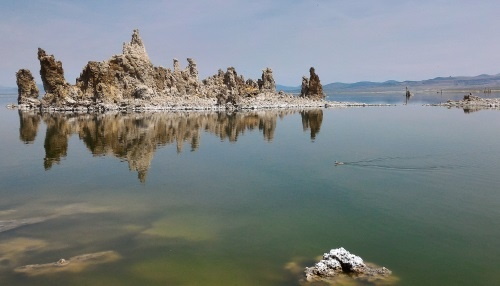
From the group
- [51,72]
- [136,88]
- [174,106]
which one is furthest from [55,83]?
[174,106]

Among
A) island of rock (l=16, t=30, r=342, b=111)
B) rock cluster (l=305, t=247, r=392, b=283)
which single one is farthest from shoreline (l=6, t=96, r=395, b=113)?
rock cluster (l=305, t=247, r=392, b=283)

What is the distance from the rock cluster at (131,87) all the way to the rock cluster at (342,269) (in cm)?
8909

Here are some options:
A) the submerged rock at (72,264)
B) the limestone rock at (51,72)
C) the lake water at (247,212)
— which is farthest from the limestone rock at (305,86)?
the submerged rock at (72,264)

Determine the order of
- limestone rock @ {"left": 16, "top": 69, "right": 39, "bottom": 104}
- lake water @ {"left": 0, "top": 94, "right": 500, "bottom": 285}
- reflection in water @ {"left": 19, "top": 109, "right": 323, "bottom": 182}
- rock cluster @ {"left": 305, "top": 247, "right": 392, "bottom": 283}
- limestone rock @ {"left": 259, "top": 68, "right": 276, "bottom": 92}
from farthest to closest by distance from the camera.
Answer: limestone rock @ {"left": 259, "top": 68, "right": 276, "bottom": 92} → limestone rock @ {"left": 16, "top": 69, "right": 39, "bottom": 104} → reflection in water @ {"left": 19, "top": 109, "right": 323, "bottom": 182} → lake water @ {"left": 0, "top": 94, "right": 500, "bottom": 285} → rock cluster @ {"left": 305, "top": 247, "right": 392, "bottom": 283}

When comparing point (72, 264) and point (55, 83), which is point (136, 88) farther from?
point (72, 264)

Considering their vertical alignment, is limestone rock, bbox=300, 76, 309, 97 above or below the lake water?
above

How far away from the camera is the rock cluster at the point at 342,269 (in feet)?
40.8

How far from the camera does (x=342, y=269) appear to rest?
1273 cm

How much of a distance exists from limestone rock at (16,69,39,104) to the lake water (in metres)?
77.8

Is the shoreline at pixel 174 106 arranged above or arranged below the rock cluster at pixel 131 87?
below

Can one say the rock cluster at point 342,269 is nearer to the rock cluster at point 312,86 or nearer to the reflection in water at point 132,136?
the reflection in water at point 132,136

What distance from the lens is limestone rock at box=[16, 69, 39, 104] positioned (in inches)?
4146

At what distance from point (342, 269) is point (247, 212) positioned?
7502 mm

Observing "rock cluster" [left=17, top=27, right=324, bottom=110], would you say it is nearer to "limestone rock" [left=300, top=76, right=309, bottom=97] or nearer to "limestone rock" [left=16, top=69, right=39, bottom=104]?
"limestone rock" [left=16, top=69, right=39, bottom=104]
